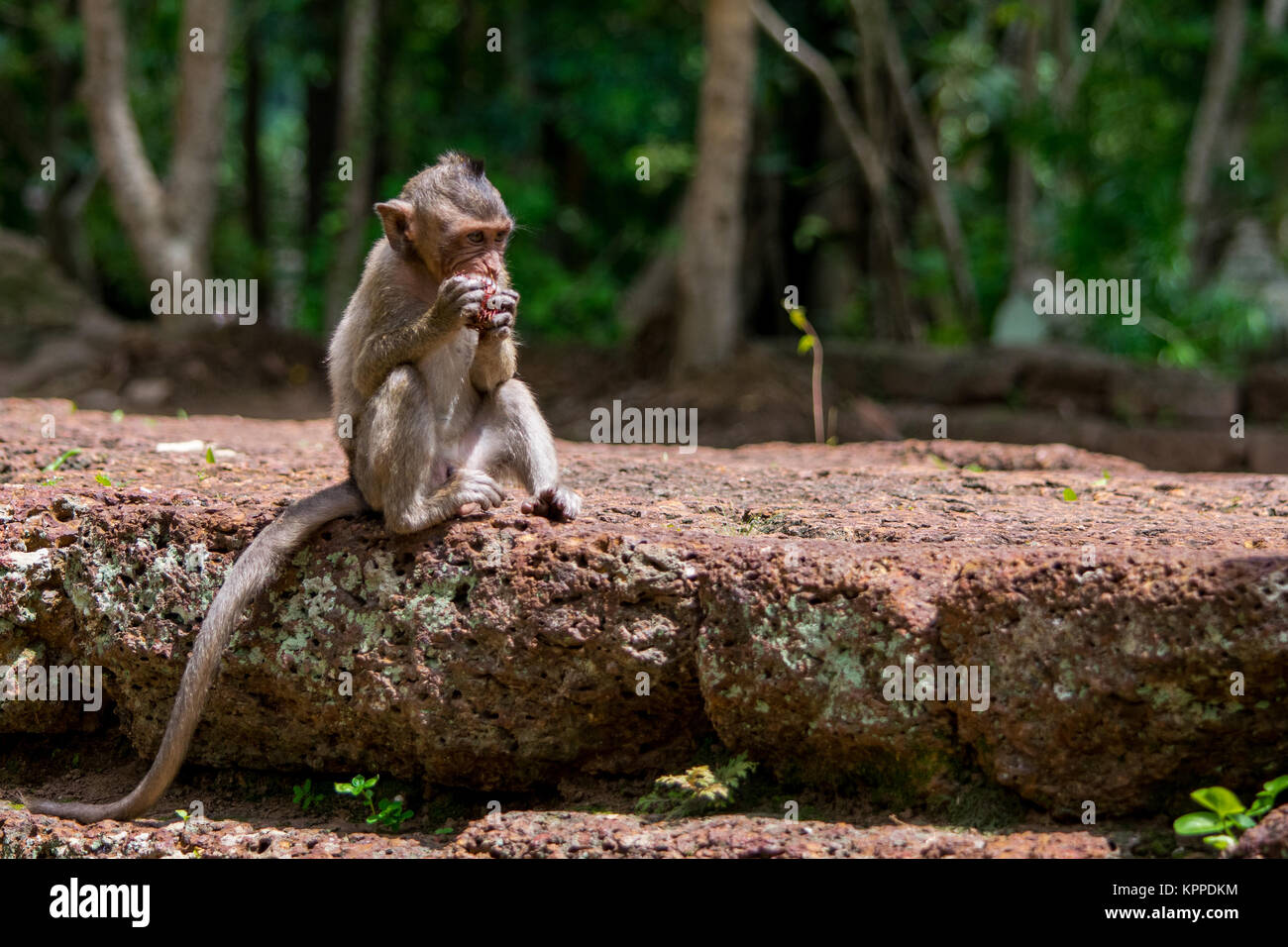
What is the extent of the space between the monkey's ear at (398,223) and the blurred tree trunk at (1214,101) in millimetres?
11641

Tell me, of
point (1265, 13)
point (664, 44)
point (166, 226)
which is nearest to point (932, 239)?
point (664, 44)

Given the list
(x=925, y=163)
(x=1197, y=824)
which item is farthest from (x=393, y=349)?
(x=925, y=163)

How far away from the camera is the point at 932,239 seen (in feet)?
52.6

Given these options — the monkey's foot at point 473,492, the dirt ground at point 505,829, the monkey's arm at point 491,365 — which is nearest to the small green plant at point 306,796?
the dirt ground at point 505,829

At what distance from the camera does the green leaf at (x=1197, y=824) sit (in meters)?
3.71

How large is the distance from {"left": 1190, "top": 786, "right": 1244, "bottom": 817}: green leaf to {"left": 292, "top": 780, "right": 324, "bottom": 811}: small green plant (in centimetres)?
298

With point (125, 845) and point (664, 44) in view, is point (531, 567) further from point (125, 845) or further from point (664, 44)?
point (664, 44)

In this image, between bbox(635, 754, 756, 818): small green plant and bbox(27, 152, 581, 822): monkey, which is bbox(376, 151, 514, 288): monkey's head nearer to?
bbox(27, 152, 581, 822): monkey

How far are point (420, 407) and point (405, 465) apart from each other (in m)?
0.23

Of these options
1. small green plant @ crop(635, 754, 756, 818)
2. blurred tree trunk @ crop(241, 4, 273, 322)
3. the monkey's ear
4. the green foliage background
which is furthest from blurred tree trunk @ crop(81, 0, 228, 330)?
small green plant @ crop(635, 754, 756, 818)

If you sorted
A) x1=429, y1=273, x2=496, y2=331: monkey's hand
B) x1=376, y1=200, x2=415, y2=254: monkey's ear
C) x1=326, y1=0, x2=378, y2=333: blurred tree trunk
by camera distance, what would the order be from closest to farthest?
1. x1=429, y1=273, x2=496, y2=331: monkey's hand
2. x1=376, y1=200, x2=415, y2=254: monkey's ear
3. x1=326, y1=0, x2=378, y2=333: blurred tree trunk

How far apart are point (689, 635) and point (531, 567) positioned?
1.90 ft

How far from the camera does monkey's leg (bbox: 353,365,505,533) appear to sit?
4520mm
